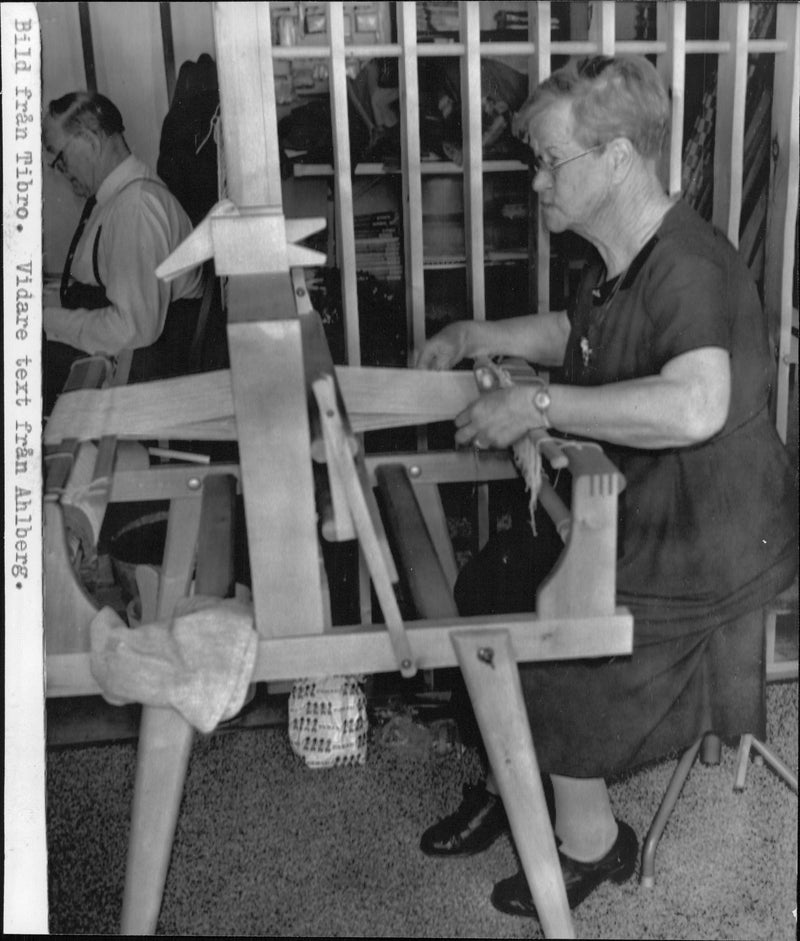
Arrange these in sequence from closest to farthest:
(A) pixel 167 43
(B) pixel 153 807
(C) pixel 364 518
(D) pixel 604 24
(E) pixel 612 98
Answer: (C) pixel 364 518 → (B) pixel 153 807 → (E) pixel 612 98 → (A) pixel 167 43 → (D) pixel 604 24

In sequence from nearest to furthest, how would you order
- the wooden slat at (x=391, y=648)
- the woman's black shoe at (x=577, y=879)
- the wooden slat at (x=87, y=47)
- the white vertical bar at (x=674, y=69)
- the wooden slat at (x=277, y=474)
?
the wooden slat at (x=277, y=474)
the wooden slat at (x=391, y=648)
the wooden slat at (x=87, y=47)
the woman's black shoe at (x=577, y=879)
the white vertical bar at (x=674, y=69)

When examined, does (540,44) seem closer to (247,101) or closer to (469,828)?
(247,101)

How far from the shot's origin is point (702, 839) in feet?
5.73

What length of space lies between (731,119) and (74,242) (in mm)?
1059

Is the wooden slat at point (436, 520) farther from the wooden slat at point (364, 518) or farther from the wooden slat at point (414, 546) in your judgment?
the wooden slat at point (364, 518)

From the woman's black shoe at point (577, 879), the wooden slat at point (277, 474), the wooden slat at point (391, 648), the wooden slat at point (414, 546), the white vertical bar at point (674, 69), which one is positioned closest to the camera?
the wooden slat at point (277, 474)

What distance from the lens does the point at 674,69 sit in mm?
1772

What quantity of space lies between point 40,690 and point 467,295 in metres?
1.02

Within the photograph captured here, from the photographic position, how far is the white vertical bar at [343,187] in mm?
1753

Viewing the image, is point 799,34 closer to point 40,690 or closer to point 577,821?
point 577,821

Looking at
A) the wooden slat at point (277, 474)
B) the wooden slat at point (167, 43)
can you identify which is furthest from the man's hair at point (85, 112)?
the wooden slat at point (277, 474)

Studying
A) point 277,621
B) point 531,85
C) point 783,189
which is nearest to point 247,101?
point 277,621

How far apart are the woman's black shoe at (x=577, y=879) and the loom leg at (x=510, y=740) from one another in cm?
27

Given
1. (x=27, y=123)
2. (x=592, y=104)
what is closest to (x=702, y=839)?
(x=592, y=104)
